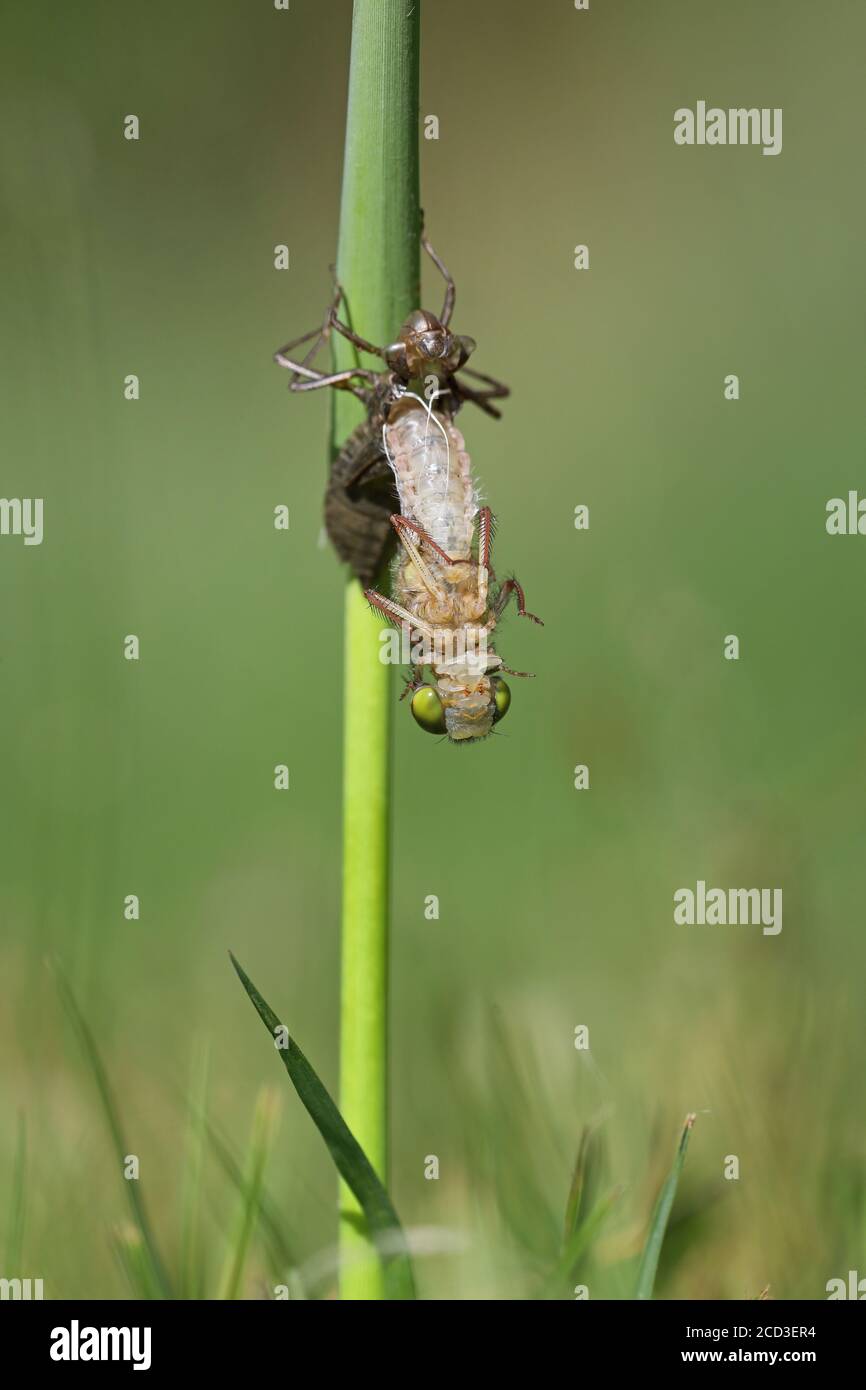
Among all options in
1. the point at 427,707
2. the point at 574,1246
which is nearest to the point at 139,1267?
the point at 574,1246

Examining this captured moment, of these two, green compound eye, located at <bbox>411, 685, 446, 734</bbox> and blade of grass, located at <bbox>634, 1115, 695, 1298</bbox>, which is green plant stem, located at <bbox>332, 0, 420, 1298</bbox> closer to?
green compound eye, located at <bbox>411, 685, 446, 734</bbox>

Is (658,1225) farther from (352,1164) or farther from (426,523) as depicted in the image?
(426,523)

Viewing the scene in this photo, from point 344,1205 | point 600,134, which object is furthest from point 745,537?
point 344,1205

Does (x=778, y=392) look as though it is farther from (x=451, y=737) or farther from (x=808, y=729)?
(x=451, y=737)

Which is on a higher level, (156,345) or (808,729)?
(156,345)

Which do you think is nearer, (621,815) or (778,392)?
(621,815)

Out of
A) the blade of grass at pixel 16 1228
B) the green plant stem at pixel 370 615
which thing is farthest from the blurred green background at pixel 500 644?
the green plant stem at pixel 370 615

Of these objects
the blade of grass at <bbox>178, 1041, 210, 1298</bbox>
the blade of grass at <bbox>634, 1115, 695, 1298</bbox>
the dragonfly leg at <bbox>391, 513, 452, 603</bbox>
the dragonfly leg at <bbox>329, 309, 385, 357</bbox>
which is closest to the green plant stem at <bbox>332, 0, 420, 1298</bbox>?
the dragonfly leg at <bbox>329, 309, 385, 357</bbox>
